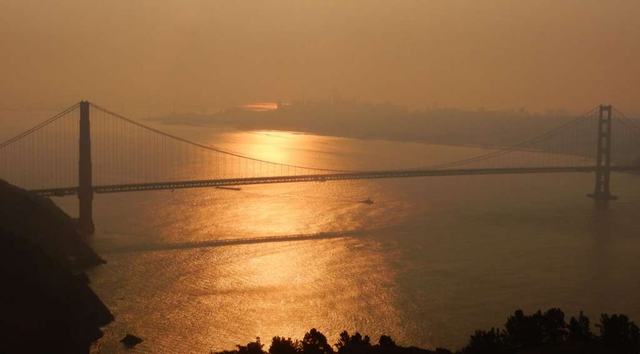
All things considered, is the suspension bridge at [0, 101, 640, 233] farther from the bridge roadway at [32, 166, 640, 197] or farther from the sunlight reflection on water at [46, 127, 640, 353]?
the sunlight reflection on water at [46, 127, 640, 353]

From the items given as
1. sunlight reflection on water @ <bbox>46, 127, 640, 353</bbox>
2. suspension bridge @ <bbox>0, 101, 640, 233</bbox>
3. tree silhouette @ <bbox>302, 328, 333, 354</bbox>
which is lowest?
sunlight reflection on water @ <bbox>46, 127, 640, 353</bbox>

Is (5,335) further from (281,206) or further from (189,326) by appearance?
(281,206)

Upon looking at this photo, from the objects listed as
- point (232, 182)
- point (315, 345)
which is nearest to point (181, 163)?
point (232, 182)

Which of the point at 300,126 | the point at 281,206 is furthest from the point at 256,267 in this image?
the point at 300,126

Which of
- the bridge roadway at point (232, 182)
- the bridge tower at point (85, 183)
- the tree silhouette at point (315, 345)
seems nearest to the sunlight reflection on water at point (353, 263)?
the bridge tower at point (85, 183)

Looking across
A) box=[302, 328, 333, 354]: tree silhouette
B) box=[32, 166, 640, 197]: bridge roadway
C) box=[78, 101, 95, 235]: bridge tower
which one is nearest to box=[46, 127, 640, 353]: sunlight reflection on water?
box=[78, 101, 95, 235]: bridge tower

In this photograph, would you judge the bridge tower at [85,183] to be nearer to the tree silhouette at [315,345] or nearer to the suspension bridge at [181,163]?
the suspension bridge at [181,163]
